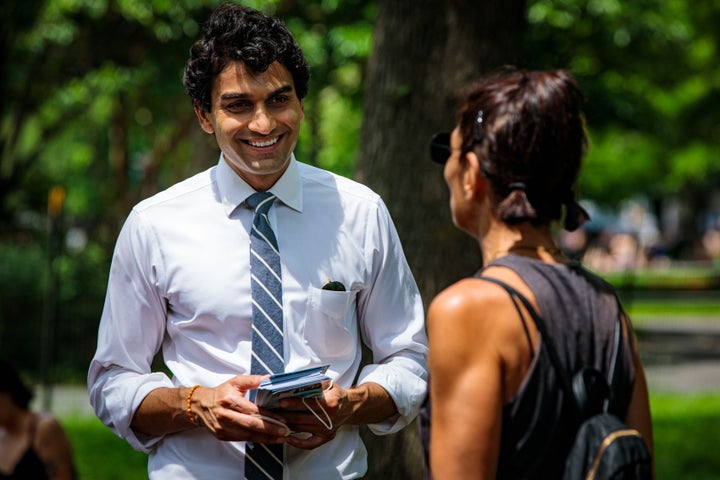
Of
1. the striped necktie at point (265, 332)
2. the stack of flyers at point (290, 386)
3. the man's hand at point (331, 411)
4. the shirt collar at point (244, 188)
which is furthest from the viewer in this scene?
the shirt collar at point (244, 188)

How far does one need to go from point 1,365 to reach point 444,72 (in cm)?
283

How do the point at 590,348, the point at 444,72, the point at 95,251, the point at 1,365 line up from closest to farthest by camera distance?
the point at 590,348
the point at 444,72
the point at 1,365
the point at 95,251

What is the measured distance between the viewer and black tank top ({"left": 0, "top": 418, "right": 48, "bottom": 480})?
19.0 feet

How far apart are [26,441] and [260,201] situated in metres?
3.26

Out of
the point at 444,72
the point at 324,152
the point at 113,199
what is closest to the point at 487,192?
the point at 444,72

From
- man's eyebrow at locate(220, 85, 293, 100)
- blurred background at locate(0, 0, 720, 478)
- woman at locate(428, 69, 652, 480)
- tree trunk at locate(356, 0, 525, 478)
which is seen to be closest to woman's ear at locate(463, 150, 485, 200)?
woman at locate(428, 69, 652, 480)

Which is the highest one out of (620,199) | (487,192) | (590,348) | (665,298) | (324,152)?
(487,192)

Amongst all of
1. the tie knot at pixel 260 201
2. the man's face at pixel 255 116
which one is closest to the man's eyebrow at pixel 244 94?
the man's face at pixel 255 116

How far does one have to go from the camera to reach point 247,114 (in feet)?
10.5

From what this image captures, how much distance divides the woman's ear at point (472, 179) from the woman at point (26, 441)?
13.2 ft

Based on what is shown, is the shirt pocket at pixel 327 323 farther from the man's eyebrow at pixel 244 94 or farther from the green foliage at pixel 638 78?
the green foliage at pixel 638 78

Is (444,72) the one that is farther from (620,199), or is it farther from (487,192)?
(620,199)

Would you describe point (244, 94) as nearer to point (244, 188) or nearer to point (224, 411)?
point (244, 188)

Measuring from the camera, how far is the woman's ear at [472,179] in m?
2.50
